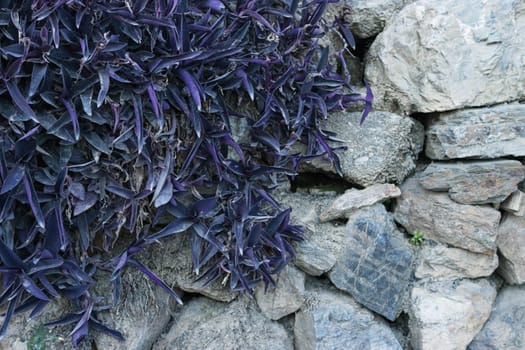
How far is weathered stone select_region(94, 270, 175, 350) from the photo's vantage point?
184 cm

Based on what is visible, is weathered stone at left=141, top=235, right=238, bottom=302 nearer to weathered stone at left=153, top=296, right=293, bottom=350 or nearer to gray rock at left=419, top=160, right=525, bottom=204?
weathered stone at left=153, top=296, right=293, bottom=350

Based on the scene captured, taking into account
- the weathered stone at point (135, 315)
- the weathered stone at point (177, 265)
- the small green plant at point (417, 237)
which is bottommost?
the weathered stone at point (135, 315)

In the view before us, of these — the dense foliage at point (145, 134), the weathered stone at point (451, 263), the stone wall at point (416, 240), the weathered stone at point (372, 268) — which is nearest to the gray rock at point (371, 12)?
the stone wall at point (416, 240)

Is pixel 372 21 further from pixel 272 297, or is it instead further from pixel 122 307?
pixel 122 307

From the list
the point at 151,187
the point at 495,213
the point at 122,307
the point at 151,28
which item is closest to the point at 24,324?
the point at 122,307

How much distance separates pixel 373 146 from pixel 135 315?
3.72 ft

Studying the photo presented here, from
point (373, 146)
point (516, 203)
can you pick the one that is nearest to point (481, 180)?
point (516, 203)

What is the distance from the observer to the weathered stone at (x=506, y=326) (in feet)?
6.42

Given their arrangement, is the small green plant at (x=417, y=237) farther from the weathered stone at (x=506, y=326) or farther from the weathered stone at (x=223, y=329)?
the weathered stone at (x=223, y=329)

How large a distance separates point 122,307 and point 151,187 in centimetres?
51

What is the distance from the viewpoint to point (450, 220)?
196 centimetres

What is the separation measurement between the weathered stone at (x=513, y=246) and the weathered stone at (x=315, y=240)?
63cm

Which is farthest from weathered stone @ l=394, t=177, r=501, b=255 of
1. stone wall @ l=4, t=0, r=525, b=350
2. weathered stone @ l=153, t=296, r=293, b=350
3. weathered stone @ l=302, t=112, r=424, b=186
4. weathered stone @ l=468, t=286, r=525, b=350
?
weathered stone @ l=153, t=296, r=293, b=350

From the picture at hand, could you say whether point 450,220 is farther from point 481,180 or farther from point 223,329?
point 223,329
